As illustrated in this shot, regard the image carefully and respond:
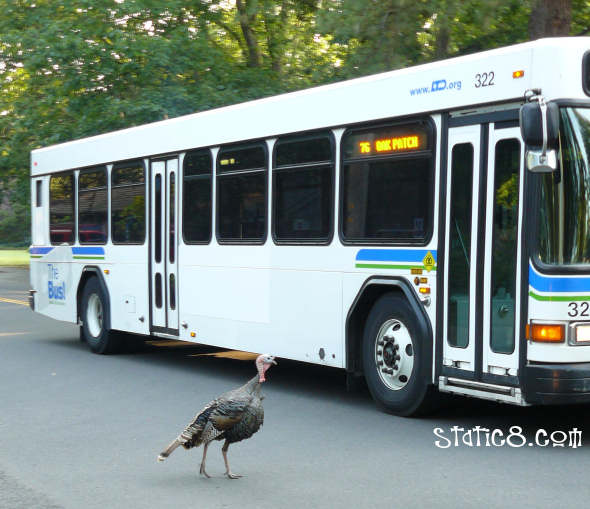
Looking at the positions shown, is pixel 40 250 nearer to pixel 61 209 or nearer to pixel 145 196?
pixel 61 209

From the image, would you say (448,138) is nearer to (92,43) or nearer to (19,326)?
(19,326)

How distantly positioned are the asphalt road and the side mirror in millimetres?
2111

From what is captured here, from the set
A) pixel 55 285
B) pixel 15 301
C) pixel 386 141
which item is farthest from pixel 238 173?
pixel 15 301

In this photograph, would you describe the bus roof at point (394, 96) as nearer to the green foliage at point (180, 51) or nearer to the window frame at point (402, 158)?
the window frame at point (402, 158)

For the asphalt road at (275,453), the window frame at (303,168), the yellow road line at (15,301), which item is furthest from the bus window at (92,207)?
the yellow road line at (15,301)

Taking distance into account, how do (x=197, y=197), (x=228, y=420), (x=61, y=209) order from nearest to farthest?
(x=228, y=420)
(x=197, y=197)
(x=61, y=209)

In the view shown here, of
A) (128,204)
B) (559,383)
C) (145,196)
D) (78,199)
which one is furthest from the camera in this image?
(78,199)

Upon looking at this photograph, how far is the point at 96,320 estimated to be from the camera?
14.9m

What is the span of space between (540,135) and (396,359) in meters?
2.72

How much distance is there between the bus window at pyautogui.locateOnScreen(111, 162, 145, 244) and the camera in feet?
44.6

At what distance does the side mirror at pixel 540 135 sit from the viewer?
7051 millimetres

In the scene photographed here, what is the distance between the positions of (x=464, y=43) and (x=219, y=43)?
32.1 feet

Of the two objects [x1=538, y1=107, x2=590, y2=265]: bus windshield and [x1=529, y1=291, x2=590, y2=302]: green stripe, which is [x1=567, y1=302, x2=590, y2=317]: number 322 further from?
[x1=538, y1=107, x2=590, y2=265]: bus windshield

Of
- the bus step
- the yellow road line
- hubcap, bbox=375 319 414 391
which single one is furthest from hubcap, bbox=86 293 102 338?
the yellow road line
